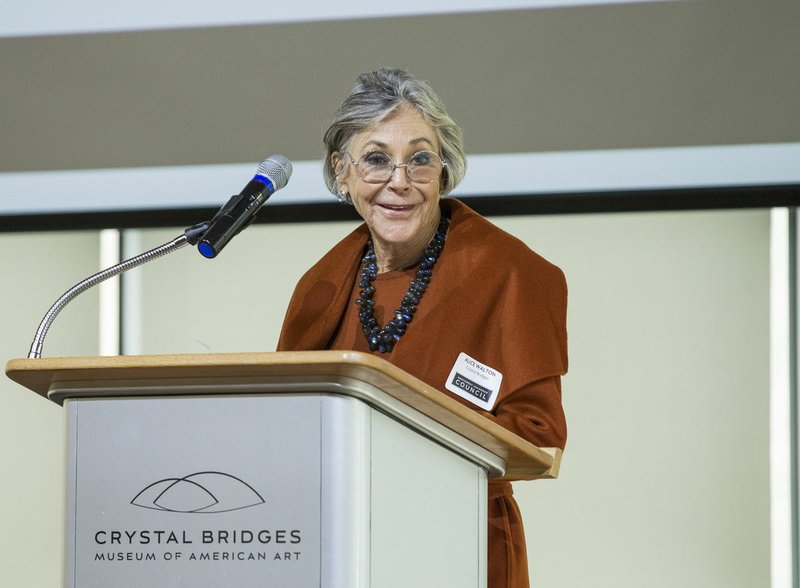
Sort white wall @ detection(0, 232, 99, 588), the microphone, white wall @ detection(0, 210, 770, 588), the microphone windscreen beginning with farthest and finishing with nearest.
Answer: white wall @ detection(0, 232, 99, 588), white wall @ detection(0, 210, 770, 588), the microphone windscreen, the microphone

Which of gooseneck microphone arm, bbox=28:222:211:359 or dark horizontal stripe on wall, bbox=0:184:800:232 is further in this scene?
dark horizontal stripe on wall, bbox=0:184:800:232

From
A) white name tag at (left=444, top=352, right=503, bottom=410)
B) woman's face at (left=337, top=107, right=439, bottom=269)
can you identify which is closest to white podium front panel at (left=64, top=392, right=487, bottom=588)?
white name tag at (left=444, top=352, right=503, bottom=410)

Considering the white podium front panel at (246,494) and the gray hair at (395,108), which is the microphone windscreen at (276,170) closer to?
the gray hair at (395,108)

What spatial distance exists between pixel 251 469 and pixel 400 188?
89cm

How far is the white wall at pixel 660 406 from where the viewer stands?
11.2ft

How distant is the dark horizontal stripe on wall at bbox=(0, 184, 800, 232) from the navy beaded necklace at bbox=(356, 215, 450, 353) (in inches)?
54.7

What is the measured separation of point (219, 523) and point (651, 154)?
2506mm

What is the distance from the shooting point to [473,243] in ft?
6.69

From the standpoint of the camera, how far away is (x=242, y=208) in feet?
5.40

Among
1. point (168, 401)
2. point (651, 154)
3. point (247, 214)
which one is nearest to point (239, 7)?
point (651, 154)

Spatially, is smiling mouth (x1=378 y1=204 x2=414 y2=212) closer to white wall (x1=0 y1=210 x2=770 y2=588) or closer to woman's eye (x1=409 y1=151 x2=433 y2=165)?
woman's eye (x1=409 y1=151 x2=433 y2=165)

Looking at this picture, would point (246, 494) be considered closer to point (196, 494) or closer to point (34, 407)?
point (196, 494)

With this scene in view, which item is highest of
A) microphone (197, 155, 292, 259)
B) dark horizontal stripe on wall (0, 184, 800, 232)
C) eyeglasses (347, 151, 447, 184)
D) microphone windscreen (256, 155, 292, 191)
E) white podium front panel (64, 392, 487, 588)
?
dark horizontal stripe on wall (0, 184, 800, 232)

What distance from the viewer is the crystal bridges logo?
50.8 inches
